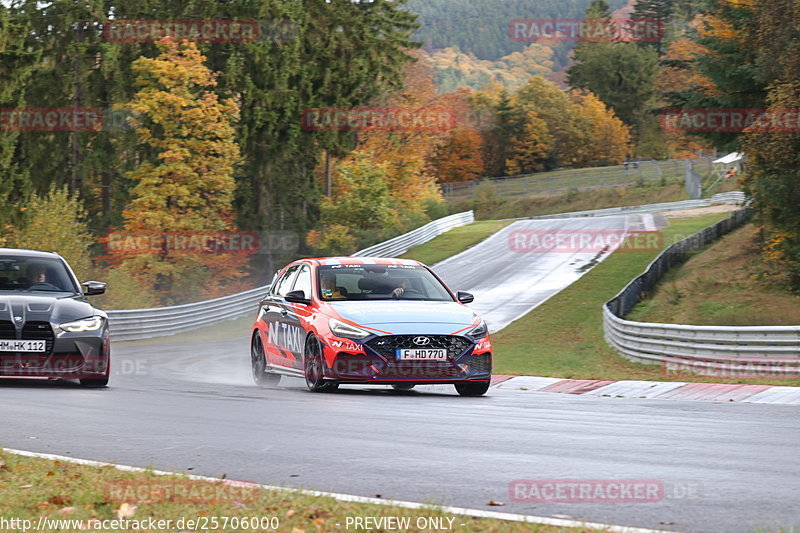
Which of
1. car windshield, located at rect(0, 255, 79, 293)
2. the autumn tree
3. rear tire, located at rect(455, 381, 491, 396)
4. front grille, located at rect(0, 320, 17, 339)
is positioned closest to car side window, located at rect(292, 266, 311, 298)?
rear tire, located at rect(455, 381, 491, 396)

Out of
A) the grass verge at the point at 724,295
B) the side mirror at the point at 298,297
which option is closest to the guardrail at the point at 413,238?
the grass verge at the point at 724,295

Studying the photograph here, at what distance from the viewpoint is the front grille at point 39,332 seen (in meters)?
14.0

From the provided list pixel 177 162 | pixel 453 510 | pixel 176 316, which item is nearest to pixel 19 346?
pixel 453 510

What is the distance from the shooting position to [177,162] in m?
51.7

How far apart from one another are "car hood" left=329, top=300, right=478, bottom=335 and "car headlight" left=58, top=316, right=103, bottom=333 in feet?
9.72

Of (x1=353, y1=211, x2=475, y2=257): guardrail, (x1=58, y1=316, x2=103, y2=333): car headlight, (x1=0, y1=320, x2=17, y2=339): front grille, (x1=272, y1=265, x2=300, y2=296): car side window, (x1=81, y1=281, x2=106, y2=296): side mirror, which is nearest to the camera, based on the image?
(x1=0, y1=320, x2=17, y2=339): front grille

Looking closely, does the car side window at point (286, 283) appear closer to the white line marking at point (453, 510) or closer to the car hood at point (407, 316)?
the car hood at point (407, 316)

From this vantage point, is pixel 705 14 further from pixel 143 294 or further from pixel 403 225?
pixel 403 225

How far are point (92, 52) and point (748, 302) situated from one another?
3433cm

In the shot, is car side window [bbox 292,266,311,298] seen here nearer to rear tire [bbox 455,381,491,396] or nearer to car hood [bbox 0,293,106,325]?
rear tire [bbox 455,381,491,396]

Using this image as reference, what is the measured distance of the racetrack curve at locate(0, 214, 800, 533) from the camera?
6555 mm

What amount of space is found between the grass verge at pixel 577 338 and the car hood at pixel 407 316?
486cm

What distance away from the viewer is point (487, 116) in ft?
416

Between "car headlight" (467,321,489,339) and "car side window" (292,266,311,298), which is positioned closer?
"car headlight" (467,321,489,339)
